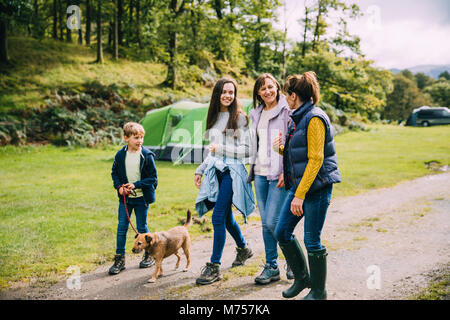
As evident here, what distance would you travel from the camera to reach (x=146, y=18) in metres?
29.9

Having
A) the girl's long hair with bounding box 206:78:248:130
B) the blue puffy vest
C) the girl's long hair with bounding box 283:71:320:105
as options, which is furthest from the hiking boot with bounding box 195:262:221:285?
the girl's long hair with bounding box 283:71:320:105

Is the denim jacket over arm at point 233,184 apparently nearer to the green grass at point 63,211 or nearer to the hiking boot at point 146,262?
the hiking boot at point 146,262

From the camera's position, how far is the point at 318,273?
9.52 feet

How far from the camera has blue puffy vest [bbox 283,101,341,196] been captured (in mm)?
2797

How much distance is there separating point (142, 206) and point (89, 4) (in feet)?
69.6

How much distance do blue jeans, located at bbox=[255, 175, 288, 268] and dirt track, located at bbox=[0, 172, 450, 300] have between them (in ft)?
1.15

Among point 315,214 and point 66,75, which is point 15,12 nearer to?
point 66,75

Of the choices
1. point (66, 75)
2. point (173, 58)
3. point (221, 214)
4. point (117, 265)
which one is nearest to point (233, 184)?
point (221, 214)

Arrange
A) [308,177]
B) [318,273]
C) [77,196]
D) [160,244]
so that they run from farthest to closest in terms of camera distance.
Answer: [77,196]
[160,244]
[318,273]
[308,177]

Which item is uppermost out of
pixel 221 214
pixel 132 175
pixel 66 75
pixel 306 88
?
pixel 66 75

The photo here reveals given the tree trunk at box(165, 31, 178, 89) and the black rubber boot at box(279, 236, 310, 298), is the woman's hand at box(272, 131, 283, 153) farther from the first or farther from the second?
the tree trunk at box(165, 31, 178, 89)

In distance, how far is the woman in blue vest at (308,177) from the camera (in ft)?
9.11

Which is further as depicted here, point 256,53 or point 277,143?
point 256,53

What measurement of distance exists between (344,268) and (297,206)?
4.82 ft
